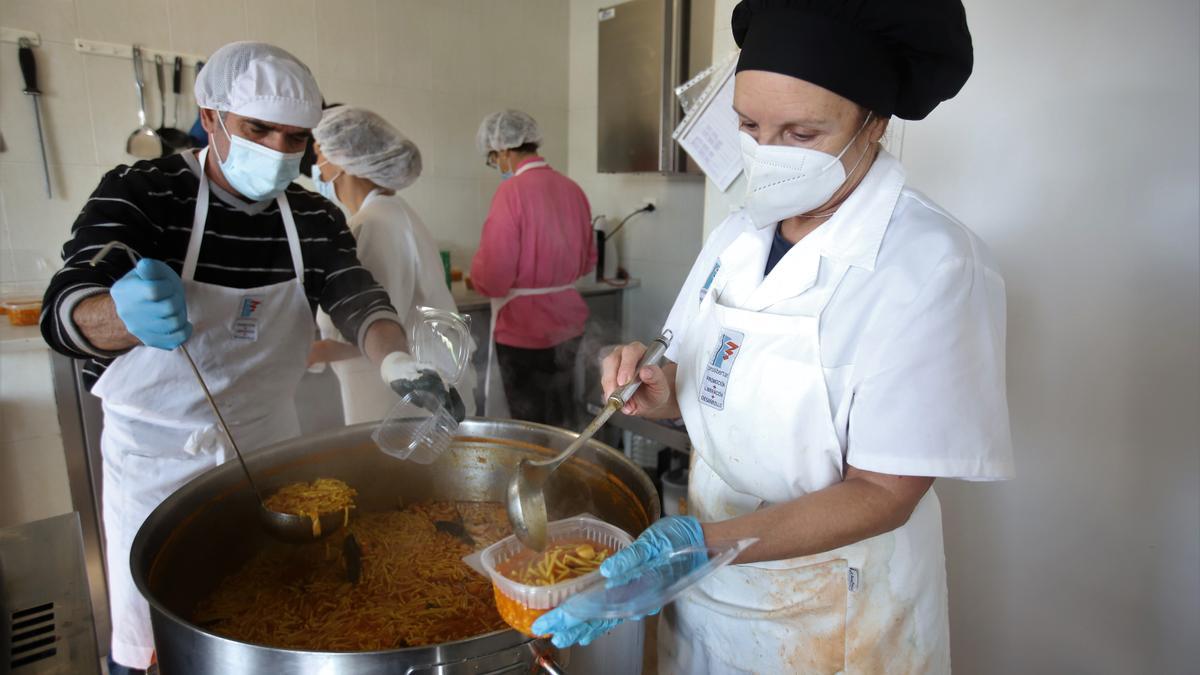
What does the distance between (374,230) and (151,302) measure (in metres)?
1.35

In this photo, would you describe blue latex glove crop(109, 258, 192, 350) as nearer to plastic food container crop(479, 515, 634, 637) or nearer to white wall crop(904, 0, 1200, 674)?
plastic food container crop(479, 515, 634, 637)

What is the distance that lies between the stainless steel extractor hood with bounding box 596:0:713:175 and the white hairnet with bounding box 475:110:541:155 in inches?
28.8

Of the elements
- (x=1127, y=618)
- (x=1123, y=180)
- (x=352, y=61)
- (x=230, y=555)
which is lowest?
(x=1127, y=618)

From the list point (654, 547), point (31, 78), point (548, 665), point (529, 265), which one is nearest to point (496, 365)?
point (529, 265)

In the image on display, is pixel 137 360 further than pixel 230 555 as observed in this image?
Yes

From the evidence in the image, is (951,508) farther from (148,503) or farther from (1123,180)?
(148,503)

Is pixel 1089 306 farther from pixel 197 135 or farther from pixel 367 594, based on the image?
pixel 197 135

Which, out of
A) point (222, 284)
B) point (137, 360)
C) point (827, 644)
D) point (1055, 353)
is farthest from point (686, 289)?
point (137, 360)

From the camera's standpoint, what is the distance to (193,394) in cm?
181

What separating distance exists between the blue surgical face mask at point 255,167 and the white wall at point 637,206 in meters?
3.01

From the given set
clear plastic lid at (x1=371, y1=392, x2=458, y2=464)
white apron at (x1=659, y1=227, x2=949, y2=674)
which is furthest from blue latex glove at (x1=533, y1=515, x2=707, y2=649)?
clear plastic lid at (x1=371, y1=392, x2=458, y2=464)

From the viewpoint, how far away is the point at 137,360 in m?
1.75

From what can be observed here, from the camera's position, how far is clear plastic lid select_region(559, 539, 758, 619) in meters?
0.79

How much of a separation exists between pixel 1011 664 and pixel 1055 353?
3.07 ft
